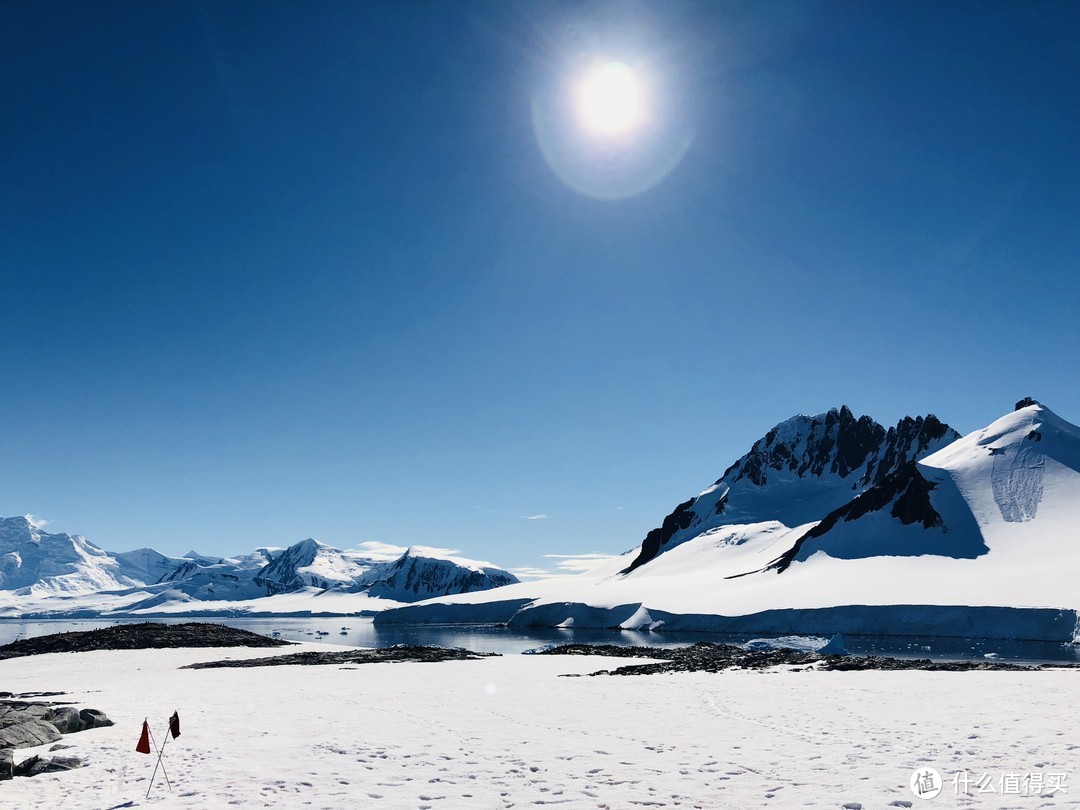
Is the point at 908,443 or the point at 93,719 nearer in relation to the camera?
the point at 93,719

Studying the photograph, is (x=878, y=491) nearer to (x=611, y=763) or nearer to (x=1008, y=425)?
(x=1008, y=425)

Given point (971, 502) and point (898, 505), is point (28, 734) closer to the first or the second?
point (898, 505)

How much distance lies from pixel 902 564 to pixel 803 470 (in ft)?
341

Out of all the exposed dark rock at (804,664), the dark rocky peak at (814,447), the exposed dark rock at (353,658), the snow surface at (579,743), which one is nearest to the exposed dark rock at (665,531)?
the dark rocky peak at (814,447)

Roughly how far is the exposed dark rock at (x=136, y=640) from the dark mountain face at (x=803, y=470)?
12293 centimetres

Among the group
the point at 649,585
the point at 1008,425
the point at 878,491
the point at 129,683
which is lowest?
the point at 129,683

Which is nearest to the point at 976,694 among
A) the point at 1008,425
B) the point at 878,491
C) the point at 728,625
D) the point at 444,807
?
the point at 444,807

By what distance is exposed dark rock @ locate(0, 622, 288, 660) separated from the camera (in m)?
52.4

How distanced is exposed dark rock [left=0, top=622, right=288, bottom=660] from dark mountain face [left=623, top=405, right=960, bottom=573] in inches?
4840

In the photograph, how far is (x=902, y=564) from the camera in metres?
85.3

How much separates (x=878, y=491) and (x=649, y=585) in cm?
4021

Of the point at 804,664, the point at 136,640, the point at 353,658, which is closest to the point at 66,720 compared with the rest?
the point at 353,658

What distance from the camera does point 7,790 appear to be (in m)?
11.4

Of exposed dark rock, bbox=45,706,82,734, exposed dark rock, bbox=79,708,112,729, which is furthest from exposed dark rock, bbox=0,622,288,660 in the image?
exposed dark rock, bbox=45,706,82,734
